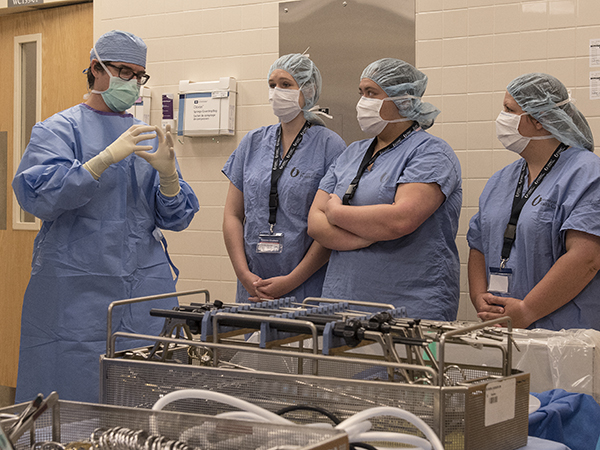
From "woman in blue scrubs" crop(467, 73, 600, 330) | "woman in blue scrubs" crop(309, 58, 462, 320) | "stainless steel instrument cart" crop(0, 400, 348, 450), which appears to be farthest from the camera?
"woman in blue scrubs" crop(309, 58, 462, 320)

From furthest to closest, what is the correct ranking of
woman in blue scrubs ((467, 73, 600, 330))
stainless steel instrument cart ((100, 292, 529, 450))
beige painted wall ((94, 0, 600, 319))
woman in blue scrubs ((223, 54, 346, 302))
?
beige painted wall ((94, 0, 600, 319))
woman in blue scrubs ((223, 54, 346, 302))
woman in blue scrubs ((467, 73, 600, 330))
stainless steel instrument cart ((100, 292, 529, 450))

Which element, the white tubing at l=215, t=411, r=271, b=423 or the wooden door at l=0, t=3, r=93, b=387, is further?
the wooden door at l=0, t=3, r=93, b=387

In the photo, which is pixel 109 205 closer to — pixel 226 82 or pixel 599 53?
pixel 226 82

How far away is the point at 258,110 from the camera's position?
11.9 ft

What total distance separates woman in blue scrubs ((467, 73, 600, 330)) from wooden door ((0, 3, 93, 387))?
108 inches

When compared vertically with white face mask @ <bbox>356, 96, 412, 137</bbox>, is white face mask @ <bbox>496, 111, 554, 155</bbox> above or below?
below

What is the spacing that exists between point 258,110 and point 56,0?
1.56 m

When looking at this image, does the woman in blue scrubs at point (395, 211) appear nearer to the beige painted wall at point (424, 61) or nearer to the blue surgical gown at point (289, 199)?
the blue surgical gown at point (289, 199)

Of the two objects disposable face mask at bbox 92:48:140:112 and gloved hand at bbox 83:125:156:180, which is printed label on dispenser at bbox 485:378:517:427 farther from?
disposable face mask at bbox 92:48:140:112

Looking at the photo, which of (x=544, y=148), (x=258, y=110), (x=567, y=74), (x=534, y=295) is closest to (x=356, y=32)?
(x=258, y=110)

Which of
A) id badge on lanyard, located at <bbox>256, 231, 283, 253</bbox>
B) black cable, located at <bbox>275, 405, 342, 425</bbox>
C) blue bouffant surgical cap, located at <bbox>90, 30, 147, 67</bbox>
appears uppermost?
blue bouffant surgical cap, located at <bbox>90, 30, 147, 67</bbox>

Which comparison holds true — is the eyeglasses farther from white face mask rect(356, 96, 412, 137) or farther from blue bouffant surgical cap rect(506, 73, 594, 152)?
blue bouffant surgical cap rect(506, 73, 594, 152)

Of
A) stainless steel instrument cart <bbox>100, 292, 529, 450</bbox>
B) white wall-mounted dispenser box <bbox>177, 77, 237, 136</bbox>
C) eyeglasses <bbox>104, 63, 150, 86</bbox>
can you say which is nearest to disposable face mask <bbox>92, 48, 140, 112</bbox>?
eyeglasses <bbox>104, 63, 150, 86</bbox>

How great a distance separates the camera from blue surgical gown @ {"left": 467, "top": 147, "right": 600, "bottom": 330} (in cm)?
219
